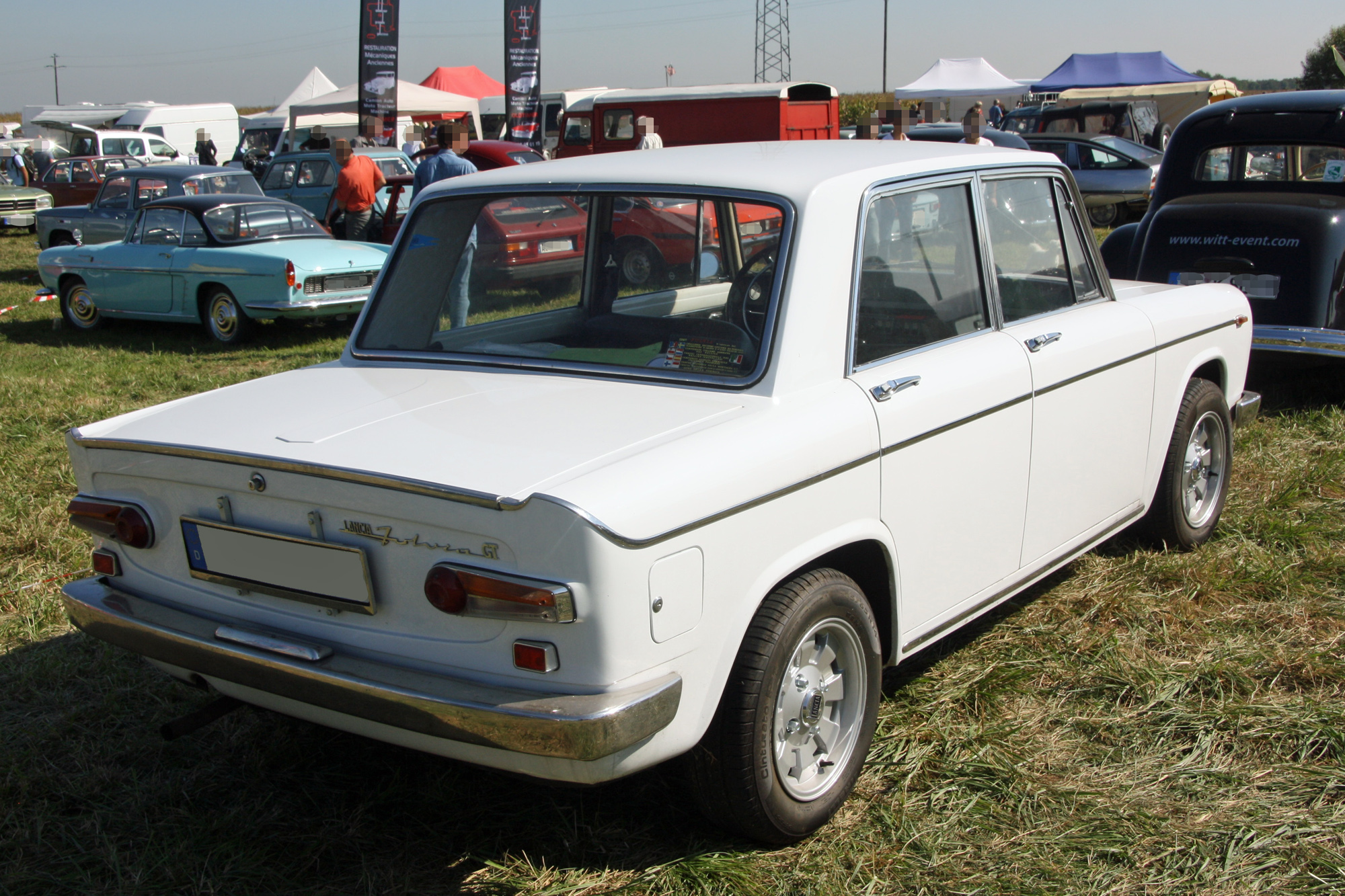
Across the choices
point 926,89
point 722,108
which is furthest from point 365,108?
point 926,89

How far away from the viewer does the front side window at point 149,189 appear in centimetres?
1295

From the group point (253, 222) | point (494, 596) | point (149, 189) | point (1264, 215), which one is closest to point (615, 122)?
point (149, 189)

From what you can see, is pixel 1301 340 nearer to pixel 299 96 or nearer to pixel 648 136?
pixel 648 136

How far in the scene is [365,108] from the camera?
59.6 feet

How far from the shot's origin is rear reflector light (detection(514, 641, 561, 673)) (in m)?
2.16

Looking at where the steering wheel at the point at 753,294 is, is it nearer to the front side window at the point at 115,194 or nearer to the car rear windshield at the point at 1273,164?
the car rear windshield at the point at 1273,164

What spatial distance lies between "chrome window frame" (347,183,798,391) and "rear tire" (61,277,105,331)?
881 cm

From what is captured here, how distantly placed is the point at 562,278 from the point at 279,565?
139 centimetres

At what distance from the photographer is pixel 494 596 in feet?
7.10

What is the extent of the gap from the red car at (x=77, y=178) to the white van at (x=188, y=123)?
16132 mm

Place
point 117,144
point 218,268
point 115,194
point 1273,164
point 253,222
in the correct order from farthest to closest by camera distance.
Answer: point 117,144 → point 115,194 → point 253,222 → point 218,268 → point 1273,164

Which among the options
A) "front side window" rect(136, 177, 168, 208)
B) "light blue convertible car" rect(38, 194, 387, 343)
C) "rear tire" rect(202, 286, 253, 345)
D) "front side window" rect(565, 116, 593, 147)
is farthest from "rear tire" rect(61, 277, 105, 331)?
"front side window" rect(565, 116, 593, 147)

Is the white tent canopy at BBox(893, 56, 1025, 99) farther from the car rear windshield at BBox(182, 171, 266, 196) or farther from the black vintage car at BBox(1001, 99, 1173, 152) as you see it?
the car rear windshield at BBox(182, 171, 266, 196)

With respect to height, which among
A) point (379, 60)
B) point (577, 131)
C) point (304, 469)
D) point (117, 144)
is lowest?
point (304, 469)
